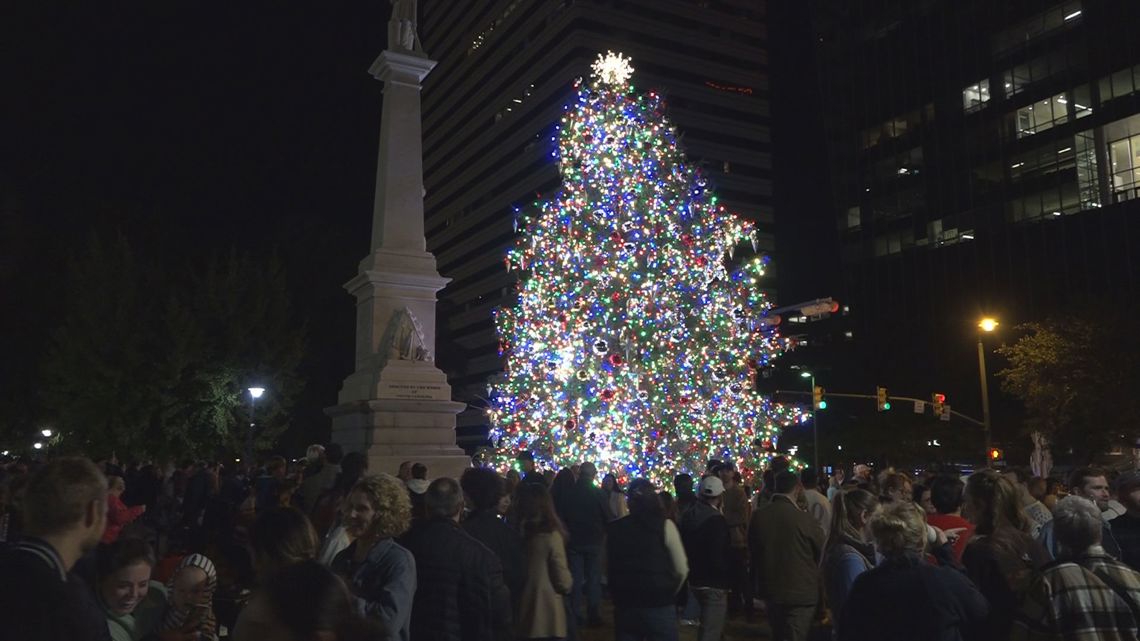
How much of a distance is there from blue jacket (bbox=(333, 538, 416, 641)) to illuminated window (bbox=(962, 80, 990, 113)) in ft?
208

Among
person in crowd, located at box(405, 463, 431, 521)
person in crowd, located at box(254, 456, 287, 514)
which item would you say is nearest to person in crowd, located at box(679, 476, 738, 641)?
person in crowd, located at box(405, 463, 431, 521)

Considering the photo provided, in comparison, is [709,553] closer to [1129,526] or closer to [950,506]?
[950,506]

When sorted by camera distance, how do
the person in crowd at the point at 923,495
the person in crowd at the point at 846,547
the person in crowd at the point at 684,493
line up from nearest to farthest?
the person in crowd at the point at 846,547 < the person in crowd at the point at 684,493 < the person in crowd at the point at 923,495

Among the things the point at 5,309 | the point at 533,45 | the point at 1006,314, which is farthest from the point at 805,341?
the point at 5,309

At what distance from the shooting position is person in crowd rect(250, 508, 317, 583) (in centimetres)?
440

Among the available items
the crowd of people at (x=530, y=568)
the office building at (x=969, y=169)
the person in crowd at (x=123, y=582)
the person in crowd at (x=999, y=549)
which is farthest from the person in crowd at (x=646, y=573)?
the office building at (x=969, y=169)

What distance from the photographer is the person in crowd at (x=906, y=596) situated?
14.4ft

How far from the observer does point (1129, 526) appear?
238 inches

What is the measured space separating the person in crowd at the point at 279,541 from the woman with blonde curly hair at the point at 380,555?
376 millimetres

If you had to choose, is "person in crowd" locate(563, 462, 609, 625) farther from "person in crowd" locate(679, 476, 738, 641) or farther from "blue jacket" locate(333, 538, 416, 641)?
"blue jacket" locate(333, 538, 416, 641)

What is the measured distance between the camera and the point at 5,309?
3191 centimetres

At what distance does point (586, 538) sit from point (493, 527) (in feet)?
15.8

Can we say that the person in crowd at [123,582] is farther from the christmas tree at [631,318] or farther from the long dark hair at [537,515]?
the christmas tree at [631,318]

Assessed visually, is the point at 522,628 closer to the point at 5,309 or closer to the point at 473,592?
the point at 473,592
